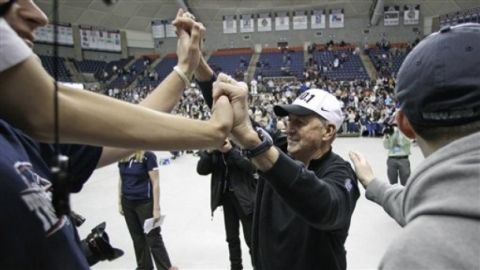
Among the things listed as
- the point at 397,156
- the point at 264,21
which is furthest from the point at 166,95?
the point at 264,21

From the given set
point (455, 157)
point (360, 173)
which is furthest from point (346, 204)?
point (455, 157)

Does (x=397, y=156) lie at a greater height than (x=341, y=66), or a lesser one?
lesser

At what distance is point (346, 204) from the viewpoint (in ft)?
5.66

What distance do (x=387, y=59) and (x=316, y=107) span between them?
30.8 metres

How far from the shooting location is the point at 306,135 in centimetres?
217

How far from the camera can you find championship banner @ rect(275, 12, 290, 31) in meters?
33.1

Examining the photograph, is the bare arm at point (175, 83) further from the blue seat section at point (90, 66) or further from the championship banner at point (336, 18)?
the championship banner at point (336, 18)

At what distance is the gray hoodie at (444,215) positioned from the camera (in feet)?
2.31

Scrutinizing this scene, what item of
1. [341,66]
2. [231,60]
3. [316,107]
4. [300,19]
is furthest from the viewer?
[231,60]

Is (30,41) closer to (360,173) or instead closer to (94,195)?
(360,173)

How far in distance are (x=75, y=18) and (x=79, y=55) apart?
9.54 ft

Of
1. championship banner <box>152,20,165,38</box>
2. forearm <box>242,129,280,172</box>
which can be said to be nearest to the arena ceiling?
championship banner <box>152,20,165,38</box>

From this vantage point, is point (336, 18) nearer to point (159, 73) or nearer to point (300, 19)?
point (300, 19)

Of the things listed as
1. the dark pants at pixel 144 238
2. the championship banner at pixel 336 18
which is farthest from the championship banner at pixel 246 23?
the dark pants at pixel 144 238
